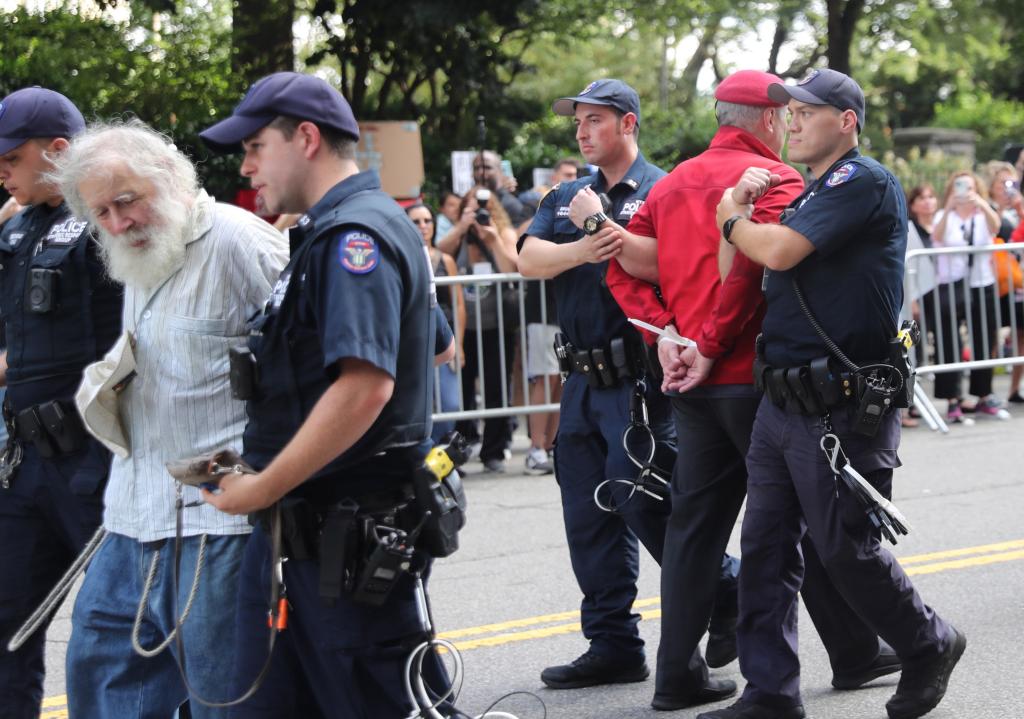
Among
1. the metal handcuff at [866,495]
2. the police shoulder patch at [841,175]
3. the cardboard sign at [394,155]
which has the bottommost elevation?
the metal handcuff at [866,495]

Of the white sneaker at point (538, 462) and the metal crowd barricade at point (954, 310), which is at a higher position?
the metal crowd barricade at point (954, 310)

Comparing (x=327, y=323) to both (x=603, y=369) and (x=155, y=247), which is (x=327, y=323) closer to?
(x=155, y=247)

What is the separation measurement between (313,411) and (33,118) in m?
1.77

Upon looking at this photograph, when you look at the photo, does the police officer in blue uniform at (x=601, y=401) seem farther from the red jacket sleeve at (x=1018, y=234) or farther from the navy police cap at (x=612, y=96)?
the red jacket sleeve at (x=1018, y=234)

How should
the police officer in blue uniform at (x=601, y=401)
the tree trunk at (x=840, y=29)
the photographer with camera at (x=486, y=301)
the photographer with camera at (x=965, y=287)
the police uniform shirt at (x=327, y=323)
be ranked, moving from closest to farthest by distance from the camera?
the police uniform shirt at (x=327, y=323) → the police officer in blue uniform at (x=601, y=401) → the photographer with camera at (x=486, y=301) → the photographer with camera at (x=965, y=287) → the tree trunk at (x=840, y=29)

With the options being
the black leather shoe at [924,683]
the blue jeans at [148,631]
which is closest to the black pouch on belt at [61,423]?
the blue jeans at [148,631]

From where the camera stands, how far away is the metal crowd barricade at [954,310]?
448 inches

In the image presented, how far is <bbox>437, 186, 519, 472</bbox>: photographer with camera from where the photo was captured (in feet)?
34.1

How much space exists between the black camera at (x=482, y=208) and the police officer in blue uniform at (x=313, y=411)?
23.7 ft

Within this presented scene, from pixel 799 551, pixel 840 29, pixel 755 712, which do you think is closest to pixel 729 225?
pixel 799 551

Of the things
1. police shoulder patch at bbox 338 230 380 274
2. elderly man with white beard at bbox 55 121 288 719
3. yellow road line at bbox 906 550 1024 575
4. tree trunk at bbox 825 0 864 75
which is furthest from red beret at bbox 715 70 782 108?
tree trunk at bbox 825 0 864 75

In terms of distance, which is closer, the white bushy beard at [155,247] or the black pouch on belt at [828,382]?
the white bushy beard at [155,247]

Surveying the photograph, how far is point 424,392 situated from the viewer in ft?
10.5

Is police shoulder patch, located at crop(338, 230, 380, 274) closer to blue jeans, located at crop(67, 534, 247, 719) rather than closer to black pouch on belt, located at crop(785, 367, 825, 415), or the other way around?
blue jeans, located at crop(67, 534, 247, 719)
